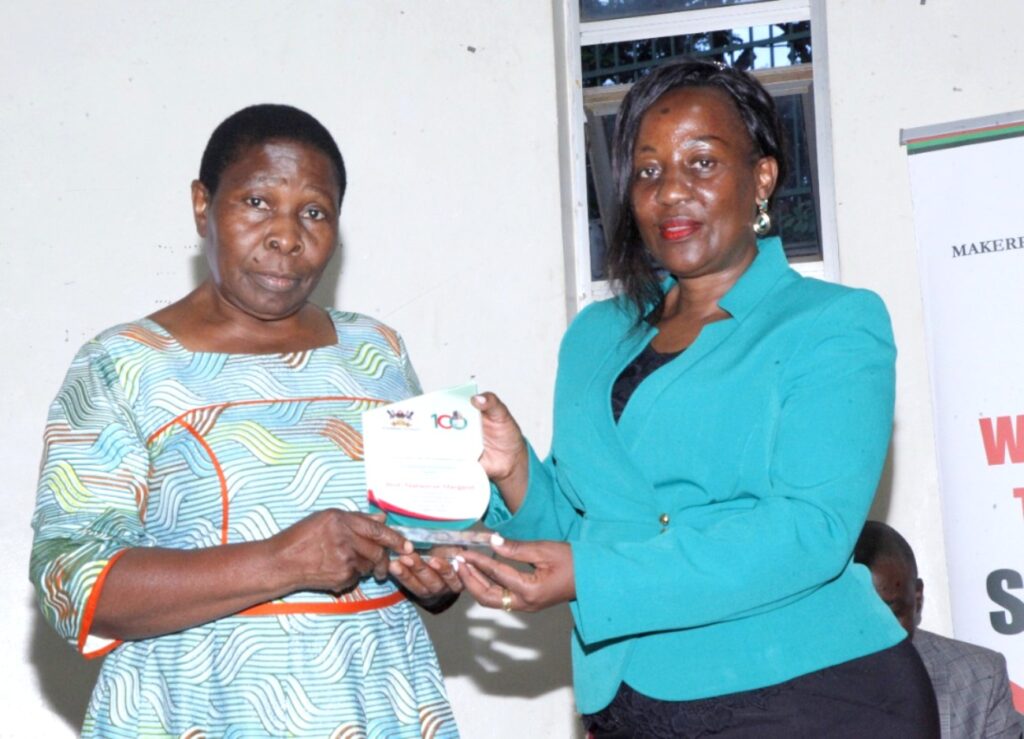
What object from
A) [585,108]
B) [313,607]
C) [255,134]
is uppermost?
[585,108]

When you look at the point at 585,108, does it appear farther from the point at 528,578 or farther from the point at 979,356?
the point at 528,578

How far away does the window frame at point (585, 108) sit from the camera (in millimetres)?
4254

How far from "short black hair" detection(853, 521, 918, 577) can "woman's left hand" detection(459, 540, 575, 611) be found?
1943mm

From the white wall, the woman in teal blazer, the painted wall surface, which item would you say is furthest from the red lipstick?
the painted wall surface

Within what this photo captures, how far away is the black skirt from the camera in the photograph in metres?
1.96

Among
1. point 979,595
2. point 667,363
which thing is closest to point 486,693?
point 979,595

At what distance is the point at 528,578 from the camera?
198 cm

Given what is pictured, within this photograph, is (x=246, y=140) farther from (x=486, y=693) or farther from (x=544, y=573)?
(x=486, y=693)

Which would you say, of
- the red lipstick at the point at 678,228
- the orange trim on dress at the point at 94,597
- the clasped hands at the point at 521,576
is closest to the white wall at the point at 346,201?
the red lipstick at the point at 678,228

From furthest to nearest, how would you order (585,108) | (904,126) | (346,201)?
1. (585,108)
2. (346,201)
3. (904,126)

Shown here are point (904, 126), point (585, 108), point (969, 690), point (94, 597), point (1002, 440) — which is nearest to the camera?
point (94, 597)

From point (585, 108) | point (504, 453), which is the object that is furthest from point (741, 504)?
point (585, 108)

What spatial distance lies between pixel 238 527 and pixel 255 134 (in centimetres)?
68

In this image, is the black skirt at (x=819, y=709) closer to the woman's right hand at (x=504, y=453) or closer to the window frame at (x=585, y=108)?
the woman's right hand at (x=504, y=453)
